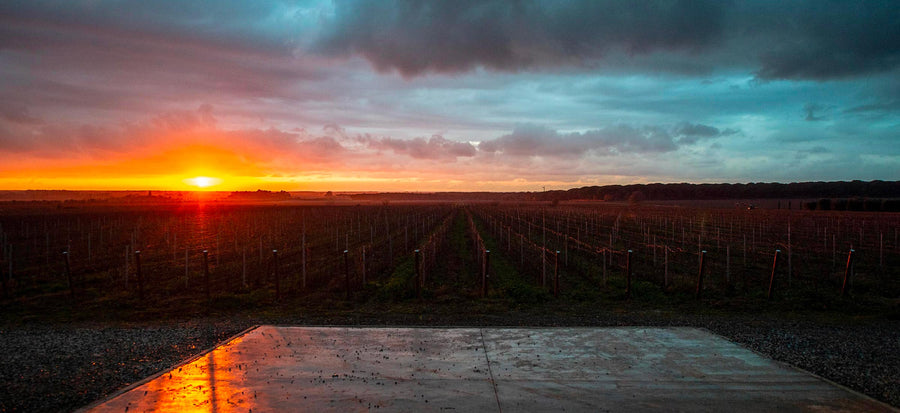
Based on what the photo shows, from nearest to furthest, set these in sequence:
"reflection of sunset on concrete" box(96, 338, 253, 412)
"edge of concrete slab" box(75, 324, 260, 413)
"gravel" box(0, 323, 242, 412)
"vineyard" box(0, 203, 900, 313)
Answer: "reflection of sunset on concrete" box(96, 338, 253, 412)
"edge of concrete slab" box(75, 324, 260, 413)
"gravel" box(0, 323, 242, 412)
"vineyard" box(0, 203, 900, 313)

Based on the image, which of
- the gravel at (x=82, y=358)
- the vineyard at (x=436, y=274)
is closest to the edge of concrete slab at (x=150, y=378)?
the gravel at (x=82, y=358)

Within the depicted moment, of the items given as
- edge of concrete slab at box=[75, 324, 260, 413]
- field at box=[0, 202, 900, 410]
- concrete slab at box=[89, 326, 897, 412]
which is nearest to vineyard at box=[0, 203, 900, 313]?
field at box=[0, 202, 900, 410]

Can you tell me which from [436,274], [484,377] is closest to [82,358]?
[484,377]

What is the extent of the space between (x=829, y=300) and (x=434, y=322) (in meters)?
8.87

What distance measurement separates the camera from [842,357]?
6742 millimetres

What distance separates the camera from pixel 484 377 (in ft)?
18.8

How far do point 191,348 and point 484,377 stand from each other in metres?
4.40

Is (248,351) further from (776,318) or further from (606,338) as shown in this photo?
(776,318)

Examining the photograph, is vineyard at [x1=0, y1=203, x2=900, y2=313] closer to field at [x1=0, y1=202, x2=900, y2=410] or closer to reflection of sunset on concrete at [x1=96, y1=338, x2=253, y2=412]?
field at [x1=0, y1=202, x2=900, y2=410]

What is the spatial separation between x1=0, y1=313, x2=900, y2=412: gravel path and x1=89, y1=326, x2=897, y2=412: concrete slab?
21.8 inches

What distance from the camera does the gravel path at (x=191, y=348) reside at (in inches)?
223

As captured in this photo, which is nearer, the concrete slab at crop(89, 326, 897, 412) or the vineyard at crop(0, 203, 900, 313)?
the concrete slab at crop(89, 326, 897, 412)

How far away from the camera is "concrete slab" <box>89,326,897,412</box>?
16.5 feet

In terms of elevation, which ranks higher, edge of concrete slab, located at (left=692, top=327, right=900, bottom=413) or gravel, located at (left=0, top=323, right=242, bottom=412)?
edge of concrete slab, located at (left=692, top=327, right=900, bottom=413)
